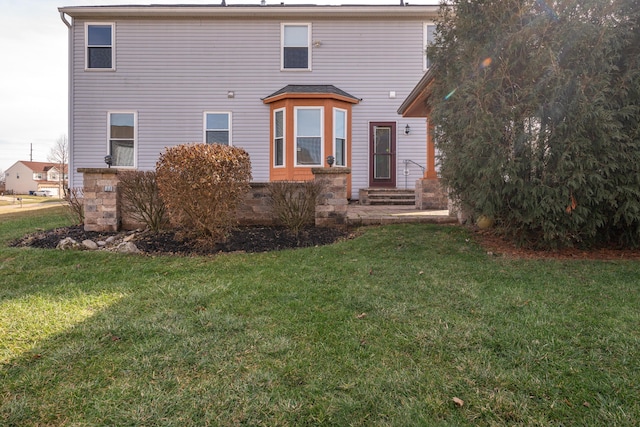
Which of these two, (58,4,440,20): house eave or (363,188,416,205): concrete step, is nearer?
(363,188,416,205): concrete step

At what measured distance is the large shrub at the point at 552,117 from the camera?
3689 millimetres

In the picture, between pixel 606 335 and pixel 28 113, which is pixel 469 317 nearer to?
pixel 606 335

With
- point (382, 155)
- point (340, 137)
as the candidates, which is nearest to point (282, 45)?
point (340, 137)

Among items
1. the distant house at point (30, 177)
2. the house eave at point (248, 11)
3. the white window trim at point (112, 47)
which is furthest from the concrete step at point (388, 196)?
the distant house at point (30, 177)

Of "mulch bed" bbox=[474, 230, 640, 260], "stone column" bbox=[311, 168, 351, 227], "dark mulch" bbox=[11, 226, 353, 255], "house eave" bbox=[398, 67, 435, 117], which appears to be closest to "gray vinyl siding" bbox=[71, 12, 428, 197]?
"house eave" bbox=[398, 67, 435, 117]

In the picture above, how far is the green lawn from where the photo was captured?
1.66 metres

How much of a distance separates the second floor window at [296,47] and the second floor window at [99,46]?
197 inches

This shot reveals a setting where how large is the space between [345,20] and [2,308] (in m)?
10.2

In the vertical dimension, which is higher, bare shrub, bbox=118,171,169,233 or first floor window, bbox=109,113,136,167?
first floor window, bbox=109,113,136,167

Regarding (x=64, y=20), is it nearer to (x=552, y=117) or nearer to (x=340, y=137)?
(x=340, y=137)

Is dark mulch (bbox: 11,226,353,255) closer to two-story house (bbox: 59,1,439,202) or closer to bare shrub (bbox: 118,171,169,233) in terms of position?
bare shrub (bbox: 118,171,169,233)

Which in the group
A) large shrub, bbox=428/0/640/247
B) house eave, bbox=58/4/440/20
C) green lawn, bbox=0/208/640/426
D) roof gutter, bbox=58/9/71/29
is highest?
house eave, bbox=58/4/440/20

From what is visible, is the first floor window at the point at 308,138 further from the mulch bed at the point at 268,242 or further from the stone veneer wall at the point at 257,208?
the mulch bed at the point at 268,242

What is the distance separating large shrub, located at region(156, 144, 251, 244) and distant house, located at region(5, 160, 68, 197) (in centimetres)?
6682
